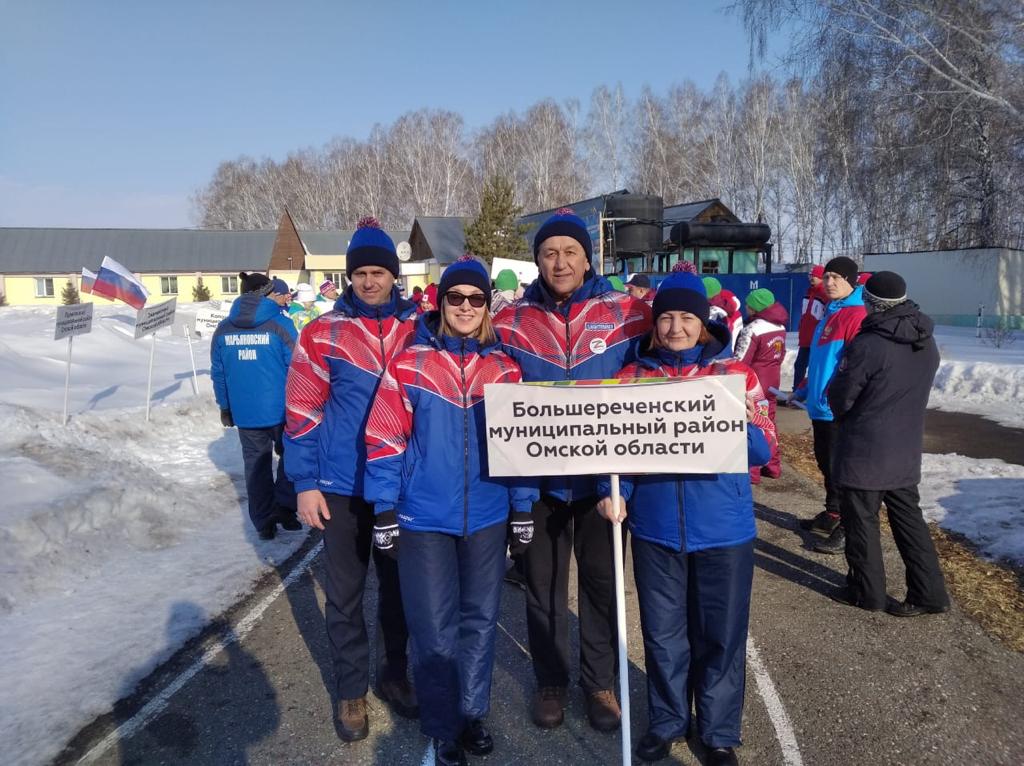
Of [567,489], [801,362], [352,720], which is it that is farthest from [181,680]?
[801,362]

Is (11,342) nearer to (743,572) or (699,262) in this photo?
(743,572)

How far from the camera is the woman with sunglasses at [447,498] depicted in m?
2.83

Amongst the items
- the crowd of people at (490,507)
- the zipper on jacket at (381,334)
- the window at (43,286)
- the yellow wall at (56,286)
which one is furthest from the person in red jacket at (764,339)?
the window at (43,286)

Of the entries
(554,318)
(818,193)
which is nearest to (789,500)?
(554,318)

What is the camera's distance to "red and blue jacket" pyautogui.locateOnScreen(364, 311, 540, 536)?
2.82 metres

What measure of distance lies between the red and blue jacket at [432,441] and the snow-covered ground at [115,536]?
81.0 inches

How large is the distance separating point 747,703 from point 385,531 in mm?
2073

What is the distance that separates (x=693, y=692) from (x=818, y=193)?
4866cm

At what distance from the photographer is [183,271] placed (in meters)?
52.8

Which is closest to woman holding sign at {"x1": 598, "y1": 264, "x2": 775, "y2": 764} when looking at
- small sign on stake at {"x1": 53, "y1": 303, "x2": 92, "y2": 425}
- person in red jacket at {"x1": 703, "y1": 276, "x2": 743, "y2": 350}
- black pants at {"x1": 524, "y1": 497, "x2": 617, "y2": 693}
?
black pants at {"x1": 524, "y1": 497, "x2": 617, "y2": 693}

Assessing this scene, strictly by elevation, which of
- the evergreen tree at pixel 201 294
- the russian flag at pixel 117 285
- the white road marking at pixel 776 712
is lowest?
the white road marking at pixel 776 712

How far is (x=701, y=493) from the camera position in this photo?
2861mm

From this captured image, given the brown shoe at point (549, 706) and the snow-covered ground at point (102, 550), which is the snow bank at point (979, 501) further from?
the snow-covered ground at point (102, 550)

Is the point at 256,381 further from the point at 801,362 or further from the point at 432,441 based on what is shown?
the point at 801,362
